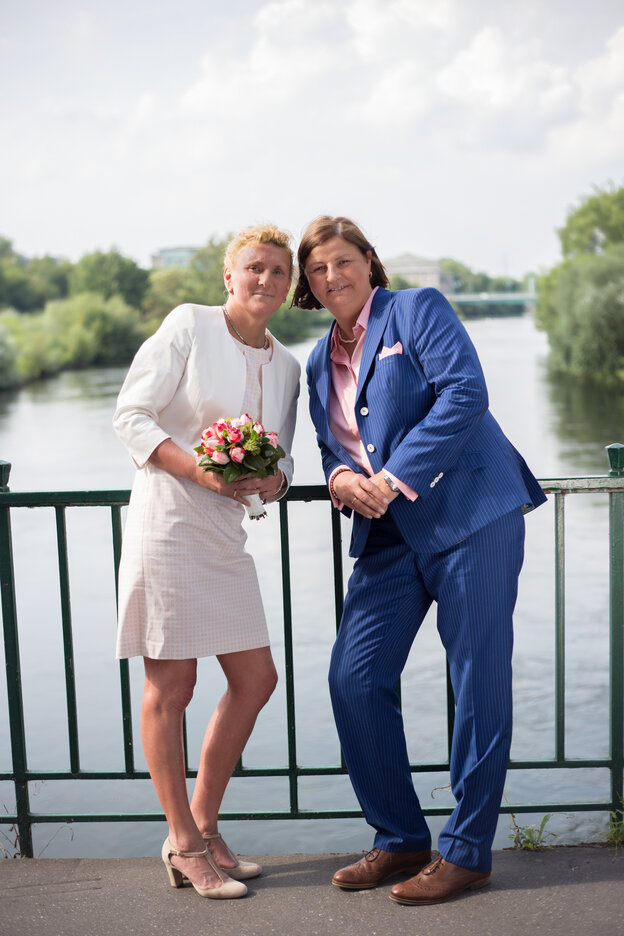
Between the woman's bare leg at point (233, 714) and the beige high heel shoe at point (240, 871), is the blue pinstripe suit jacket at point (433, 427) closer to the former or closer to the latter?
the woman's bare leg at point (233, 714)

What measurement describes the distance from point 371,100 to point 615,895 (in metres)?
105

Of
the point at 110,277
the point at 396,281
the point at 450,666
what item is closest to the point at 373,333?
the point at 450,666

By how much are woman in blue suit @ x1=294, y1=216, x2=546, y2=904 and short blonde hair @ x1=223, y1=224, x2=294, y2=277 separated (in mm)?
53

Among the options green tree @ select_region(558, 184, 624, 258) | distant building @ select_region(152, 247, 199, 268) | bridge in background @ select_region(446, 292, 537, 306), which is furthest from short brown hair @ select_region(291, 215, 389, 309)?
distant building @ select_region(152, 247, 199, 268)

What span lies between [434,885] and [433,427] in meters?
1.17

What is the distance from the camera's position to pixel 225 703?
108 inches

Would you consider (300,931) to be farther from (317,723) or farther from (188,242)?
(188,242)

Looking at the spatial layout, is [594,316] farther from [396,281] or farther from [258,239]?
[258,239]

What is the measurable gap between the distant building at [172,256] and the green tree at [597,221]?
143 ft

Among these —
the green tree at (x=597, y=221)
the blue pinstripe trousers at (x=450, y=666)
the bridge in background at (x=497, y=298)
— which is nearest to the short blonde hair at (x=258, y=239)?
the blue pinstripe trousers at (x=450, y=666)

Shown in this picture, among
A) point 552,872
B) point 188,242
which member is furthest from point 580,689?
point 188,242

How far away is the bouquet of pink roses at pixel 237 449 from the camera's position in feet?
8.20

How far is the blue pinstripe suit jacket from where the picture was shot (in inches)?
99.9

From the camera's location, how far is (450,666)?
2.71 m
